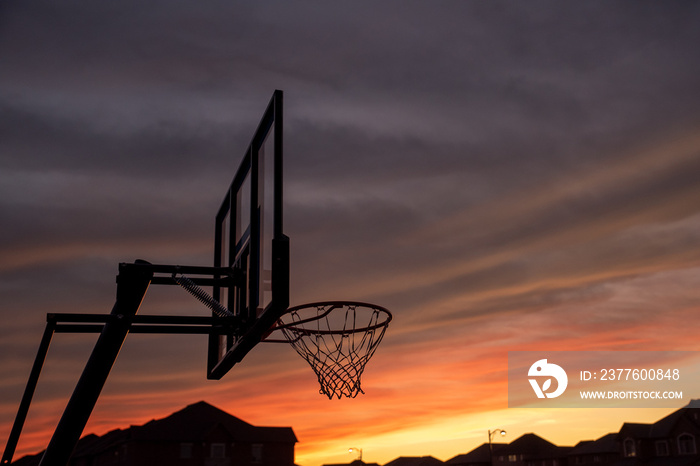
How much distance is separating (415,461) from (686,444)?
2151 inches

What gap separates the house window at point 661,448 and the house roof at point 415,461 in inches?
1781

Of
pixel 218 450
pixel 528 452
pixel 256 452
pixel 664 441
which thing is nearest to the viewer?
pixel 218 450

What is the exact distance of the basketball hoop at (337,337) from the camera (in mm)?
10555

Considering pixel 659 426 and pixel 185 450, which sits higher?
pixel 659 426

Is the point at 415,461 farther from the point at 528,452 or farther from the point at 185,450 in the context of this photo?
the point at 185,450

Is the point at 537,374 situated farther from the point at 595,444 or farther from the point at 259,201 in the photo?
the point at 595,444

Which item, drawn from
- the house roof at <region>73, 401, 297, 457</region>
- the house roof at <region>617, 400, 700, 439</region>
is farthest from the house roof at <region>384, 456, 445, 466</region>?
the house roof at <region>73, 401, 297, 457</region>

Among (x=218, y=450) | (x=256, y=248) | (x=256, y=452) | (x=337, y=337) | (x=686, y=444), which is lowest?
(x=686, y=444)

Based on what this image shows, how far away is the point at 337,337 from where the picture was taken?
1137 centimetres

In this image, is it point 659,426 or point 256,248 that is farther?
point 659,426

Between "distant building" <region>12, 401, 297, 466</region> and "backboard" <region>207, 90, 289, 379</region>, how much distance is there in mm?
46845

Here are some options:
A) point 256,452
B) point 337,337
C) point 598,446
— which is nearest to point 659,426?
point 598,446

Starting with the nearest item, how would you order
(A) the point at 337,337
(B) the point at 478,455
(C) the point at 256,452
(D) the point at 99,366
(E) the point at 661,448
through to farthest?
1. (D) the point at 99,366
2. (A) the point at 337,337
3. (C) the point at 256,452
4. (E) the point at 661,448
5. (B) the point at 478,455

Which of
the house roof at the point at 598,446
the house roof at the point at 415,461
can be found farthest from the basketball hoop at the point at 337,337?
the house roof at the point at 415,461
